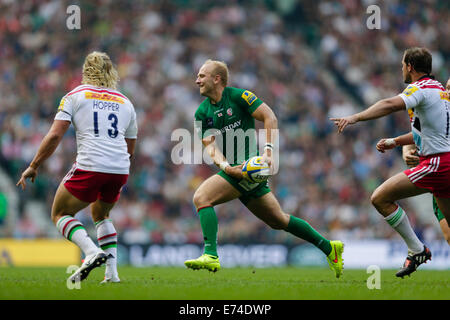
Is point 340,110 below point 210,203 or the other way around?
the other way around

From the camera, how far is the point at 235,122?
821cm

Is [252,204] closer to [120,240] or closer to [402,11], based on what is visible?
[120,240]

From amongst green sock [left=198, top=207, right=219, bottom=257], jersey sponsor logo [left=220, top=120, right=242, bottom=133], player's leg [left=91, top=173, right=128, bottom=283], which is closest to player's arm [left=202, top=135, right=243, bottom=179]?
jersey sponsor logo [left=220, top=120, right=242, bottom=133]

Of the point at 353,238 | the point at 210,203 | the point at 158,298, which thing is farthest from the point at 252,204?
the point at 353,238

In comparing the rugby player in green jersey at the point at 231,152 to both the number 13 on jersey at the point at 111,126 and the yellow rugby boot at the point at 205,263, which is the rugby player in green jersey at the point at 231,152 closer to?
the yellow rugby boot at the point at 205,263

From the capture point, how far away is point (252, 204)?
26.8ft

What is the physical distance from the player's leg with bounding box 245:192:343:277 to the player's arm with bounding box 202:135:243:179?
45 centimetres

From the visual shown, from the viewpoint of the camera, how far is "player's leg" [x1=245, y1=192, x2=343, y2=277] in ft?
26.8

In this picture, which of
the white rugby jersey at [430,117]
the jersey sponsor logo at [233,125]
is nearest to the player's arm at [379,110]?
the white rugby jersey at [430,117]

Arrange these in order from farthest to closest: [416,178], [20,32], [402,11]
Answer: [402,11]
[20,32]
[416,178]

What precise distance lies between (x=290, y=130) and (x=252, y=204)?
1168 cm

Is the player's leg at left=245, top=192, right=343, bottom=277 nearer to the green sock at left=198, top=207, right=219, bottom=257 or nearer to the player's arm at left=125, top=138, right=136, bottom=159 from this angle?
the green sock at left=198, top=207, right=219, bottom=257

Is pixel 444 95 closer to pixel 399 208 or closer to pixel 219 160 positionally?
pixel 399 208

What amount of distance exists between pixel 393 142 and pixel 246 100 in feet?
6.03
